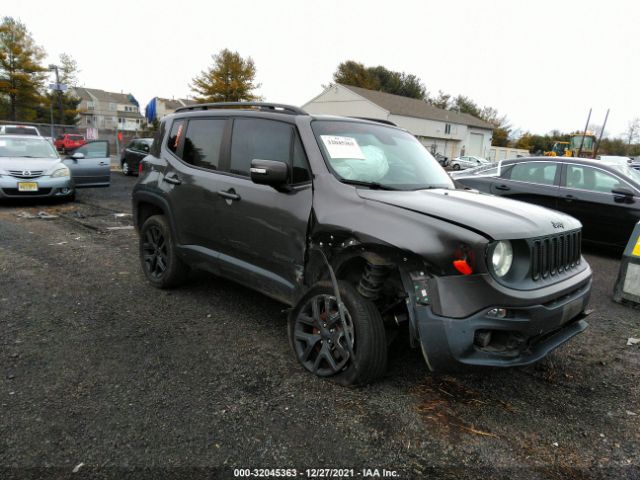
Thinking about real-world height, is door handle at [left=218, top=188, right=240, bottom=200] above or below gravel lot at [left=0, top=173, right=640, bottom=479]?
above

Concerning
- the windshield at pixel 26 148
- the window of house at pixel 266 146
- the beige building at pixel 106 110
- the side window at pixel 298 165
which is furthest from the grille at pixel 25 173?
the beige building at pixel 106 110

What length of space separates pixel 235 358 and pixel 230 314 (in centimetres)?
90

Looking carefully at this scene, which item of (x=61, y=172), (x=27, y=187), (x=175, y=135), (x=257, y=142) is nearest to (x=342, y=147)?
(x=257, y=142)

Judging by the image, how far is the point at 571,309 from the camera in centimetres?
289

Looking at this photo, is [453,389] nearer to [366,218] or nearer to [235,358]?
[366,218]

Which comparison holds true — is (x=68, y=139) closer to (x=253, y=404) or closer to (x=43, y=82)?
(x=43, y=82)

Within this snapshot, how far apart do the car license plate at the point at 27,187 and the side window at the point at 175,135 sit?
6.43 metres

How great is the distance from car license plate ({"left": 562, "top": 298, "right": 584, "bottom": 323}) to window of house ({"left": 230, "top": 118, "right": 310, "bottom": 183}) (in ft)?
6.23

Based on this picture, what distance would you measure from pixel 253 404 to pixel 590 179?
687 centimetres

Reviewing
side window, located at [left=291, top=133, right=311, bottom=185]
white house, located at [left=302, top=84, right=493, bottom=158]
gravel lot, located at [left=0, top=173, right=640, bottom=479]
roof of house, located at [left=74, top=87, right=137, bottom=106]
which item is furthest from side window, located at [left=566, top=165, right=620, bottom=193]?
roof of house, located at [left=74, top=87, right=137, bottom=106]

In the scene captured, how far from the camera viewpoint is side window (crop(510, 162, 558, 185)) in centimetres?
772

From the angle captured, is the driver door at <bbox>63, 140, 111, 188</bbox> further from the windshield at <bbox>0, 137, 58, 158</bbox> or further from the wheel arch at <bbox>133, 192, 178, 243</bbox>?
the wheel arch at <bbox>133, 192, 178, 243</bbox>

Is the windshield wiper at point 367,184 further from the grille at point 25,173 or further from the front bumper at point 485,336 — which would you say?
→ the grille at point 25,173

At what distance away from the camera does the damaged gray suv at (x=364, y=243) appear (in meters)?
2.54
